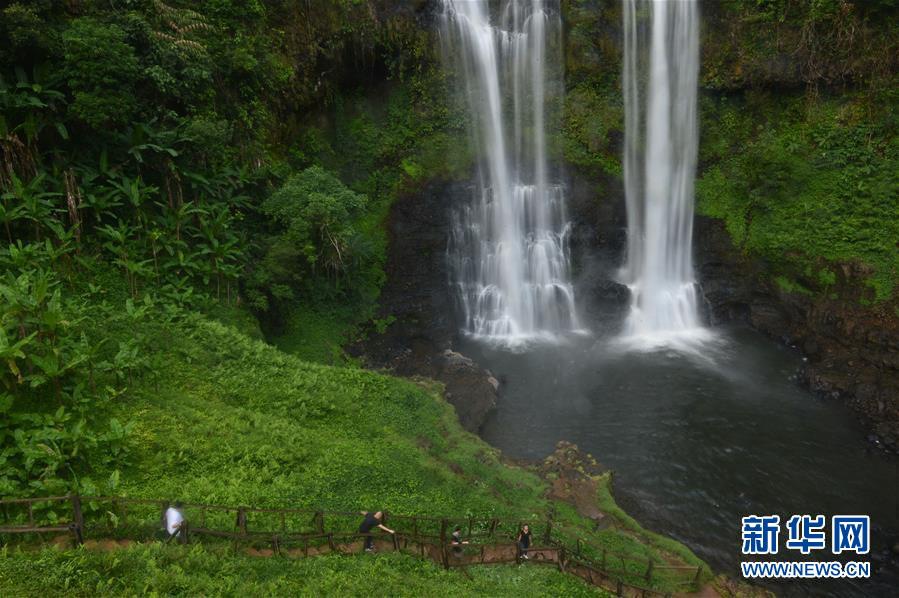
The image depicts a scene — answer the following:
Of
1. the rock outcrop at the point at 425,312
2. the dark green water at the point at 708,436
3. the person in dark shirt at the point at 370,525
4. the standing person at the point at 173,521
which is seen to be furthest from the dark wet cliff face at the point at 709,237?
the standing person at the point at 173,521

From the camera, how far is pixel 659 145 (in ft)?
77.4

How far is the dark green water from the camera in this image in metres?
12.8

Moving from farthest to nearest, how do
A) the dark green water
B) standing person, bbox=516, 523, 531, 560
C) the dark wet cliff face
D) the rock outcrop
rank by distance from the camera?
the dark wet cliff face
the rock outcrop
the dark green water
standing person, bbox=516, 523, 531, 560

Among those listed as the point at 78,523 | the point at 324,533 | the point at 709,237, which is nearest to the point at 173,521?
the point at 78,523

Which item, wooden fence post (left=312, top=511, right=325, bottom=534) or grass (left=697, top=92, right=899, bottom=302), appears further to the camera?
grass (left=697, top=92, right=899, bottom=302)

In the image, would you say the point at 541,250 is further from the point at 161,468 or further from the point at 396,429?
the point at 161,468

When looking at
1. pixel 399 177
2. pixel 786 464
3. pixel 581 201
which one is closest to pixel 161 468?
pixel 786 464

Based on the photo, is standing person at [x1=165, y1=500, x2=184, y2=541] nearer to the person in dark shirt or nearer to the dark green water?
the person in dark shirt

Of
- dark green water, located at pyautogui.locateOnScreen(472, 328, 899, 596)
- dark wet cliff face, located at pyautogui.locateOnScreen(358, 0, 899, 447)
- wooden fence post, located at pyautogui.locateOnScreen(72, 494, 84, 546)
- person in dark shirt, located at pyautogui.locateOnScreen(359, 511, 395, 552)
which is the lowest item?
dark green water, located at pyautogui.locateOnScreen(472, 328, 899, 596)

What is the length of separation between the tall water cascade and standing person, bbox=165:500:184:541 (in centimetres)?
1894

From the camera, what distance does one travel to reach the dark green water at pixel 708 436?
12828 mm

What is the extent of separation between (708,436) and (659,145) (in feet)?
44.2

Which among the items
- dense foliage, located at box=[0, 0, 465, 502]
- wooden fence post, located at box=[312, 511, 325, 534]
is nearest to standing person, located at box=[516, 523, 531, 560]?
wooden fence post, located at box=[312, 511, 325, 534]

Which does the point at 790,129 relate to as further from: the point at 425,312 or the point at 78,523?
the point at 78,523
